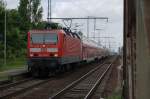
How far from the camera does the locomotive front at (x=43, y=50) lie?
91.5 ft

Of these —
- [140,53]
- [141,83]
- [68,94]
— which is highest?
[140,53]

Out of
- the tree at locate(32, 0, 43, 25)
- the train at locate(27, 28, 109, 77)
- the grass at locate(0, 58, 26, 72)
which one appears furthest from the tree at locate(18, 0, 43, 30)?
the train at locate(27, 28, 109, 77)

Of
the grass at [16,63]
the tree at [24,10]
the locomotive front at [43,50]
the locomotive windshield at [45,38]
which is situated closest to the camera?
the locomotive front at [43,50]

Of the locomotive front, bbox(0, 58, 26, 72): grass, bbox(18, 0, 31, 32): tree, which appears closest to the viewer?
the locomotive front

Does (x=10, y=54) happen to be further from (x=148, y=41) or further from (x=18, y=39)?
(x=148, y=41)

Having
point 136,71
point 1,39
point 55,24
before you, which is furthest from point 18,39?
point 136,71

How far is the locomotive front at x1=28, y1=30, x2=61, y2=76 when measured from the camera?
27875mm

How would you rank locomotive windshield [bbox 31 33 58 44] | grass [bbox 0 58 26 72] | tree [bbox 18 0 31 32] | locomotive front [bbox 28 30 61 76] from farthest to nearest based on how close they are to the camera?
tree [bbox 18 0 31 32], grass [bbox 0 58 26 72], locomotive windshield [bbox 31 33 58 44], locomotive front [bbox 28 30 61 76]

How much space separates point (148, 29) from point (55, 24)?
2437 centimetres

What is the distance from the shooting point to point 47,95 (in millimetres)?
18125

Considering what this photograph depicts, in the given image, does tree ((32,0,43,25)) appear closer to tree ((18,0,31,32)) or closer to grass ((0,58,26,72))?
tree ((18,0,31,32))

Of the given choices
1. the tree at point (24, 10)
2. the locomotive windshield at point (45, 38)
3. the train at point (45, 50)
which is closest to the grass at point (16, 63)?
the train at point (45, 50)

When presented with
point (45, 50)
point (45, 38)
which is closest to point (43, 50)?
point (45, 50)

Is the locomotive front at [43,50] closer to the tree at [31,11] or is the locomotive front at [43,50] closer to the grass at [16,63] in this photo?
the grass at [16,63]
